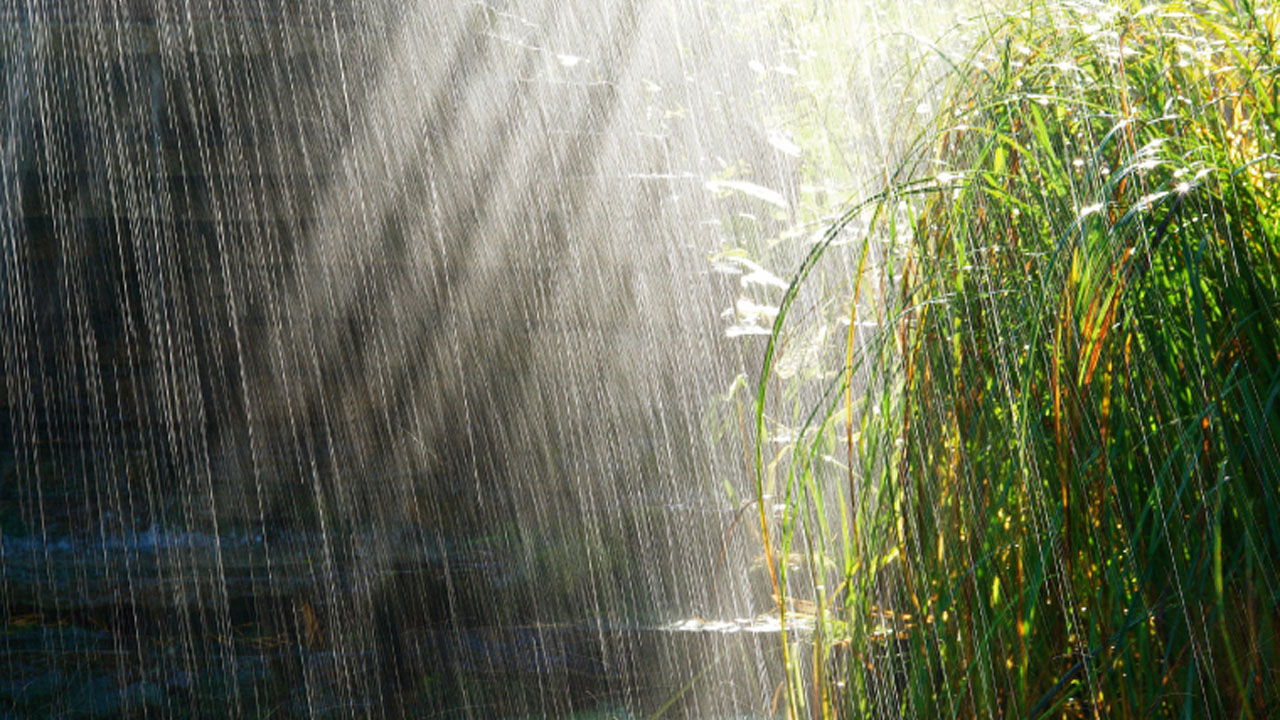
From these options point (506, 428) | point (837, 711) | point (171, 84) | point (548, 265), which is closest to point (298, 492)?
point (506, 428)

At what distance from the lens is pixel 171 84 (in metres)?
5.68

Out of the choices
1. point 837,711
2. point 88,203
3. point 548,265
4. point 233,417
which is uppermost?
point 88,203

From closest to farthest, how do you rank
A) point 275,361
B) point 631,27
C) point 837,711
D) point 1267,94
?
point 1267,94
point 837,711
point 275,361
point 631,27

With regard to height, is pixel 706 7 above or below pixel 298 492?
above

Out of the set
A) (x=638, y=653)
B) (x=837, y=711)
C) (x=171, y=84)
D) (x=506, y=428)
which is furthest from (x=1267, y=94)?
(x=171, y=84)

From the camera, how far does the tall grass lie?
1.15 meters

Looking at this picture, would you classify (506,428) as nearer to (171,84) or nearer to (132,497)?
(132,497)

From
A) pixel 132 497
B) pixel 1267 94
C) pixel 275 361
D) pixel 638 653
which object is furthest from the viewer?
pixel 275 361

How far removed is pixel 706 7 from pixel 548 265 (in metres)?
1.57

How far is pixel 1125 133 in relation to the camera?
1.33 metres

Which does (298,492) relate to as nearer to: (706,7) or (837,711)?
(706,7)

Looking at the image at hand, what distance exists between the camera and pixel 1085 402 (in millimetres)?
1261

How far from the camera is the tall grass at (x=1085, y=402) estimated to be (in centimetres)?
115

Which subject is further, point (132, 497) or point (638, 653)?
point (132, 497)
